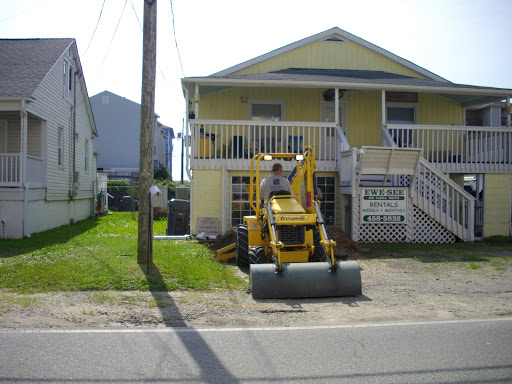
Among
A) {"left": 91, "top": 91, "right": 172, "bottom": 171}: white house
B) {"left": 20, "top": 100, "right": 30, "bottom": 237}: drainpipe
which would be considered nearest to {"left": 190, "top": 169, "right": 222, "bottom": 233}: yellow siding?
{"left": 20, "top": 100, "right": 30, "bottom": 237}: drainpipe

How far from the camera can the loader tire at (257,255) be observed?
823 centimetres

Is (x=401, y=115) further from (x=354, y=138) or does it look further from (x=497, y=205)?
(x=497, y=205)

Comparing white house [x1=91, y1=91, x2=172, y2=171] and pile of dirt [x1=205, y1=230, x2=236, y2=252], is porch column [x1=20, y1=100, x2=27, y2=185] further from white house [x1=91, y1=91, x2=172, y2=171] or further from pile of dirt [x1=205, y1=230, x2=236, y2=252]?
white house [x1=91, y1=91, x2=172, y2=171]

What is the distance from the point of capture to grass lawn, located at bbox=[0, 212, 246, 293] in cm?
784

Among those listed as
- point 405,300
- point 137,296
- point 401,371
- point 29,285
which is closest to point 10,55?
point 29,285

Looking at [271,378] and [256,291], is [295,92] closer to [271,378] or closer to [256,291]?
[256,291]

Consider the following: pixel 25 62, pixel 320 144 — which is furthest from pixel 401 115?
pixel 25 62

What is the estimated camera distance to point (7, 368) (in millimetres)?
4375

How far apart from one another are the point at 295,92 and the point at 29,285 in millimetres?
11629

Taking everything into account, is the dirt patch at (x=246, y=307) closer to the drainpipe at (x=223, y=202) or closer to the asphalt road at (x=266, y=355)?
the asphalt road at (x=266, y=355)

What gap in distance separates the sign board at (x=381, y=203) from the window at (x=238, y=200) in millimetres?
3621

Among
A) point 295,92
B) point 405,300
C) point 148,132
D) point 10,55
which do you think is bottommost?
point 405,300

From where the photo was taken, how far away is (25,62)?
680 inches

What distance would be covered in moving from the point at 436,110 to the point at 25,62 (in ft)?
51.7
